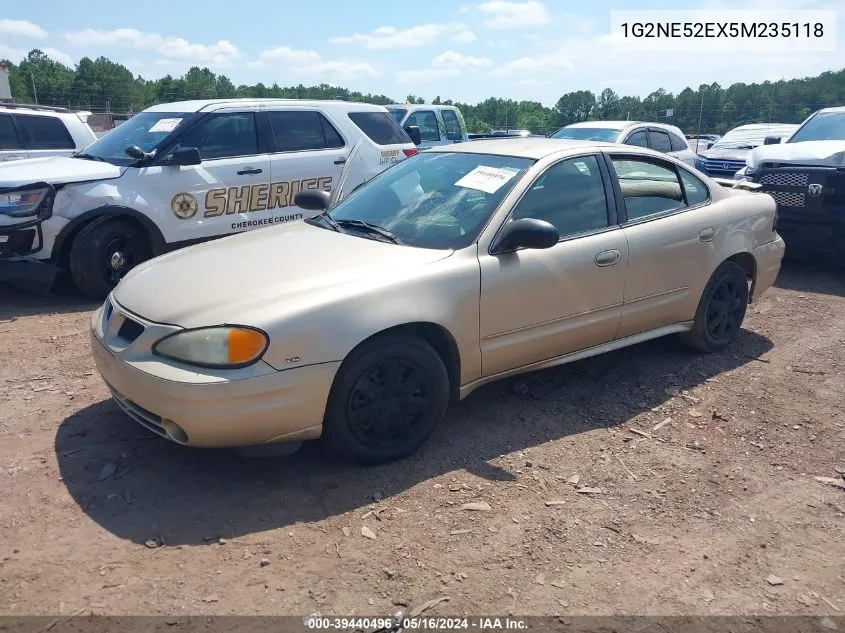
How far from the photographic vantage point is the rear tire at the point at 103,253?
6496 mm

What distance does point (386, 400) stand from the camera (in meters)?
3.59

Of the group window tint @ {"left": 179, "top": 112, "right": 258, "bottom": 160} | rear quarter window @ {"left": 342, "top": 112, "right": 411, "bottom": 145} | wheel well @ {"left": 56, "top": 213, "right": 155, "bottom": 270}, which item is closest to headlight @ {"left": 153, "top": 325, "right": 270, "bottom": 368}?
wheel well @ {"left": 56, "top": 213, "right": 155, "bottom": 270}

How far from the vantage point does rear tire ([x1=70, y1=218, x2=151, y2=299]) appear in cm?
650

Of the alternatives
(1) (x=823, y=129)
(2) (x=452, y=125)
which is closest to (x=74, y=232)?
(1) (x=823, y=129)

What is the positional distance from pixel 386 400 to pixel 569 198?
5.85 ft

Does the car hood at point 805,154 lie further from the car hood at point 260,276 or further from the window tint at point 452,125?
the window tint at point 452,125

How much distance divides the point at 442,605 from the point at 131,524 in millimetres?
1446

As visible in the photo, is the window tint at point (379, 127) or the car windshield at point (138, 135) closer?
the car windshield at point (138, 135)

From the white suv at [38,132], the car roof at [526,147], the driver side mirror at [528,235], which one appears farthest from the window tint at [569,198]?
the white suv at [38,132]

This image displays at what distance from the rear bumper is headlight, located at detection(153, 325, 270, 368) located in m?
3.98

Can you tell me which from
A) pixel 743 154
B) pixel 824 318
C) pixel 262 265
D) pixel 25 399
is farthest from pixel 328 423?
pixel 743 154

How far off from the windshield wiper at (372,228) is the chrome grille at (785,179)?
5945mm

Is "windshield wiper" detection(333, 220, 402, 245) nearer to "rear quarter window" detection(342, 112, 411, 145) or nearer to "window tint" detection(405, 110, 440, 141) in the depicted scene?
"rear quarter window" detection(342, 112, 411, 145)

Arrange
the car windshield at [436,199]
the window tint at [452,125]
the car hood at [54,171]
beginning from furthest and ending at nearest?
the window tint at [452,125] → the car hood at [54,171] → the car windshield at [436,199]
